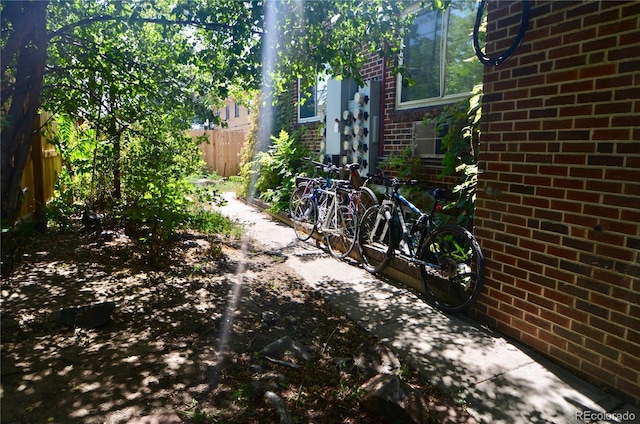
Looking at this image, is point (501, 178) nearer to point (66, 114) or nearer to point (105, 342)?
point (105, 342)

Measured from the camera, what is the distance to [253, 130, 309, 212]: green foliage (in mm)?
8852

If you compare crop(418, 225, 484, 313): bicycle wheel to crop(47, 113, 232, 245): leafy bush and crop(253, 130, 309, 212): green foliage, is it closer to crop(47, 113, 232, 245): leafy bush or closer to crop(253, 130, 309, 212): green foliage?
crop(47, 113, 232, 245): leafy bush

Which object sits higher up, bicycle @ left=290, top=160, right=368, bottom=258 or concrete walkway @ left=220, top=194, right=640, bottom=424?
bicycle @ left=290, top=160, right=368, bottom=258

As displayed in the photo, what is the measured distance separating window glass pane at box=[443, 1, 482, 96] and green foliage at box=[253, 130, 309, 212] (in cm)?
399

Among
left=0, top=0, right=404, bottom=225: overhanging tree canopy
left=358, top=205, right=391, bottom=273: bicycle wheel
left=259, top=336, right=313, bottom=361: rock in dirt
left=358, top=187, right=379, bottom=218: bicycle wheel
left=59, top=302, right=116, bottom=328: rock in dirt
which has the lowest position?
left=259, top=336, right=313, bottom=361: rock in dirt

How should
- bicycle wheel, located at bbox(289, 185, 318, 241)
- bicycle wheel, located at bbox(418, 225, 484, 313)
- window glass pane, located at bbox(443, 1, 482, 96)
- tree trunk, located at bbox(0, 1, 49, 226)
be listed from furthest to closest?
bicycle wheel, located at bbox(289, 185, 318, 241), window glass pane, located at bbox(443, 1, 482, 96), bicycle wheel, located at bbox(418, 225, 484, 313), tree trunk, located at bbox(0, 1, 49, 226)

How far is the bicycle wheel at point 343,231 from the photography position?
5742 mm

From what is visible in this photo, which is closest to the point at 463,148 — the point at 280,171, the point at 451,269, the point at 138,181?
the point at 451,269

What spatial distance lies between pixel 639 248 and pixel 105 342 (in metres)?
3.47

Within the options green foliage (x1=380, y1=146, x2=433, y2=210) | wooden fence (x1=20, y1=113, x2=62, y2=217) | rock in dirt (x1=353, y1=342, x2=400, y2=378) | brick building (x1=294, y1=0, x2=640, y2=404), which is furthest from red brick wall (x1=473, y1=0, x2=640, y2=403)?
wooden fence (x1=20, y1=113, x2=62, y2=217)

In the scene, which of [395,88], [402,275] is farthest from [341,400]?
[395,88]

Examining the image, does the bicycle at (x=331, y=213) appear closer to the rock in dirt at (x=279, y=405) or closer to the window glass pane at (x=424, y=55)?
the window glass pane at (x=424, y=55)

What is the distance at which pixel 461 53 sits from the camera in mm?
5457

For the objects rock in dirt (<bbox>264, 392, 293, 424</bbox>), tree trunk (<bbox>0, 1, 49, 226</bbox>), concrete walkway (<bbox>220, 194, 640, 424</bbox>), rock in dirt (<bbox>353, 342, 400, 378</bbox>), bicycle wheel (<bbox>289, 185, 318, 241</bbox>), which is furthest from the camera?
bicycle wheel (<bbox>289, 185, 318, 241</bbox>)
